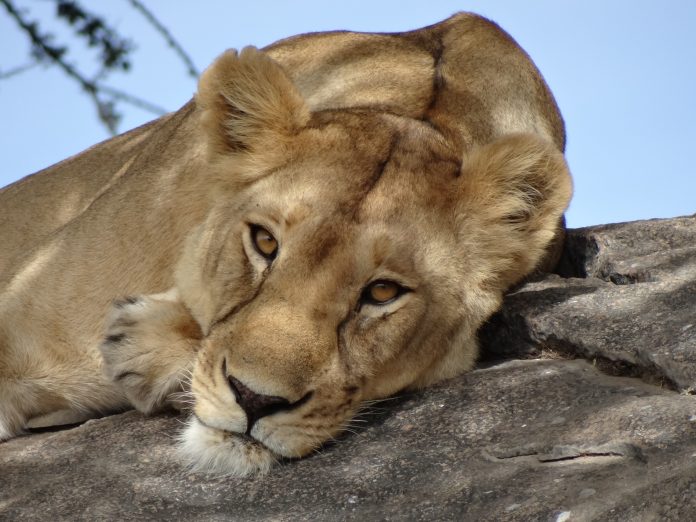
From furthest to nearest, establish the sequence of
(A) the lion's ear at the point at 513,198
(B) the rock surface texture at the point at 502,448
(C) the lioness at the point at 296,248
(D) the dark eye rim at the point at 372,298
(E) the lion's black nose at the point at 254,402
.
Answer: (A) the lion's ear at the point at 513,198 → (D) the dark eye rim at the point at 372,298 → (C) the lioness at the point at 296,248 → (E) the lion's black nose at the point at 254,402 → (B) the rock surface texture at the point at 502,448

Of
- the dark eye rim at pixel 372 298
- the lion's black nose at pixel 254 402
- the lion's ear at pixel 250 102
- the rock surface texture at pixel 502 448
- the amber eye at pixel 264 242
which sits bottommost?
the rock surface texture at pixel 502 448

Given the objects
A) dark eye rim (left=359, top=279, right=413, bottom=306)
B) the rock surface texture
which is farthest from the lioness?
the rock surface texture

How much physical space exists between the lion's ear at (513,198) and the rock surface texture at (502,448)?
252mm

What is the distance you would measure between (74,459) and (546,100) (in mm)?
2255

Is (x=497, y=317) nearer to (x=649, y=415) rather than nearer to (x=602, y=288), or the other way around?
(x=602, y=288)

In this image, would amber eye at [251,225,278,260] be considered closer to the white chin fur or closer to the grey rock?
the white chin fur

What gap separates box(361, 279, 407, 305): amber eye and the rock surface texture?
324 millimetres

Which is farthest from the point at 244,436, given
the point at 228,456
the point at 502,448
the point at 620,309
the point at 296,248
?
the point at 620,309

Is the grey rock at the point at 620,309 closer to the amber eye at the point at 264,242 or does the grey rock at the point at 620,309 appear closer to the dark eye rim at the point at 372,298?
the dark eye rim at the point at 372,298

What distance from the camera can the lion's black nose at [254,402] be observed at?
283 cm

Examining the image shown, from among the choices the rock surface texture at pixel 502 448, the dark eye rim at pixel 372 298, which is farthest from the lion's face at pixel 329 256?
the rock surface texture at pixel 502 448

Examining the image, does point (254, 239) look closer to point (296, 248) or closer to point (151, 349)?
point (296, 248)

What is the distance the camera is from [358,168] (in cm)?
328

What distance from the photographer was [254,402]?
2.83 m
